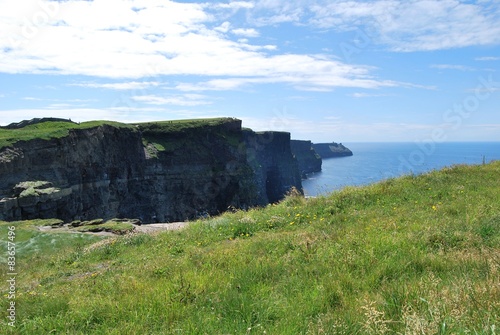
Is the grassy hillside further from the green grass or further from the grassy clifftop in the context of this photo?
the grassy clifftop

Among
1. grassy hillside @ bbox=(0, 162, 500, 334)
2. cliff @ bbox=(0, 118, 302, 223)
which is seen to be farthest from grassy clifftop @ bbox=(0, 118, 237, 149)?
grassy hillside @ bbox=(0, 162, 500, 334)

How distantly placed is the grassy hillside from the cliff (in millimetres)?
48656

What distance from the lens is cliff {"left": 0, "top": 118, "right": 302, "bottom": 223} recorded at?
54.3 meters

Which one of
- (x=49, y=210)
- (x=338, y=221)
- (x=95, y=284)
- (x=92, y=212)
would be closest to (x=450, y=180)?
(x=338, y=221)

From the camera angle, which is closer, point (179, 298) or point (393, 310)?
point (393, 310)

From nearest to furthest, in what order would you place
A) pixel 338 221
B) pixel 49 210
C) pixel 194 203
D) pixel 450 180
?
pixel 338 221
pixel 450 180
pixel 49 210
pixel 194 203

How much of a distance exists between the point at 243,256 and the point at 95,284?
315 centimetres

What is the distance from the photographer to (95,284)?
6.96m

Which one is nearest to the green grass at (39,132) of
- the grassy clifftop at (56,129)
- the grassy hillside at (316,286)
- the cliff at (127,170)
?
the grassy clifftop at (56,129)

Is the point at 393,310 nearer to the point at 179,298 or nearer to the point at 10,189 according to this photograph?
the point at 179,298

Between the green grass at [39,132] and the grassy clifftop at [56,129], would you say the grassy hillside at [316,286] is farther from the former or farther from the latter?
the grassy clifftop at [56,129]

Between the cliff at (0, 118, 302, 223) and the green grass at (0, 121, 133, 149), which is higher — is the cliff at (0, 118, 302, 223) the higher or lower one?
the lower one

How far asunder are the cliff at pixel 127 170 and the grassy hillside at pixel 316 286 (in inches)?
1916

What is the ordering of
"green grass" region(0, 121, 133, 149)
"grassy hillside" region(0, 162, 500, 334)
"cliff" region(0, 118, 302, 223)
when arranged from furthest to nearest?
"green grass" region(0, 121, 133, 149), "cliff" region(0, 118, 302, 223), "grassy hillside" region(0, 162, 500, 334)
